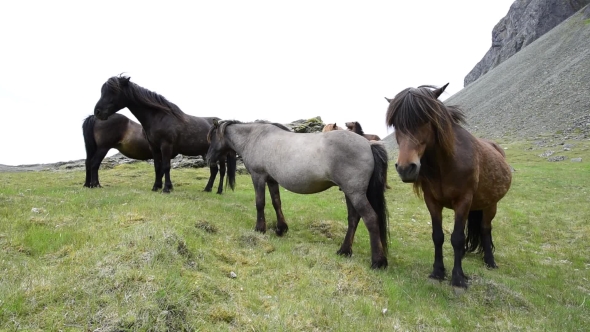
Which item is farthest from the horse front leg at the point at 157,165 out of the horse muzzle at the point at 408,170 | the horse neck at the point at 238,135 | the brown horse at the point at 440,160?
the horse muzzle at the point at 408,170

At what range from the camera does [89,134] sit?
42.3 ft

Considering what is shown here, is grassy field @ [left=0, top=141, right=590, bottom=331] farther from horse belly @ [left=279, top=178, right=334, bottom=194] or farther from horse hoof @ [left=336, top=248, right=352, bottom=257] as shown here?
horse belly @ [left=279, top=178, right=334, bottom=194]

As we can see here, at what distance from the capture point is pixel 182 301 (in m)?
3.71

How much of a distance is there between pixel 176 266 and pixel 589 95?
57.4 m

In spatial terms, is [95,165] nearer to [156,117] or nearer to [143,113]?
[143,113]

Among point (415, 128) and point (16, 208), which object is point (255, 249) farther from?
point (16, 208)

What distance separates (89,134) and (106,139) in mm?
645

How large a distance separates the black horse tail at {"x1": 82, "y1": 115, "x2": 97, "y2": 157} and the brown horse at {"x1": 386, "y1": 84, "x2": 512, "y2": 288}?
11523 mm

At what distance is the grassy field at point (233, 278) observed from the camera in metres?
3.55

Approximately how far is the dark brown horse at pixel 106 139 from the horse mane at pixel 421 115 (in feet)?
26.6

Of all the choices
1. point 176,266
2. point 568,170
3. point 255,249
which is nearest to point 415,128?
point 255,249

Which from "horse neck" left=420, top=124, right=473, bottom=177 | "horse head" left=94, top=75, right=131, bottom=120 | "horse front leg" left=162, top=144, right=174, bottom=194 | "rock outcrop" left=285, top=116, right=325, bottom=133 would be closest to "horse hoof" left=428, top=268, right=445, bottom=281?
"horse neck" left=420, top=124, right=473, bottom=177

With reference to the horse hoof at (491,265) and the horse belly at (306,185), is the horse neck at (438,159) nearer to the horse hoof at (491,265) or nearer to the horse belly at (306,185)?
the horse belly at (306,185)

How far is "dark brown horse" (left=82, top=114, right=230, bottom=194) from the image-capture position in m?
12.9
